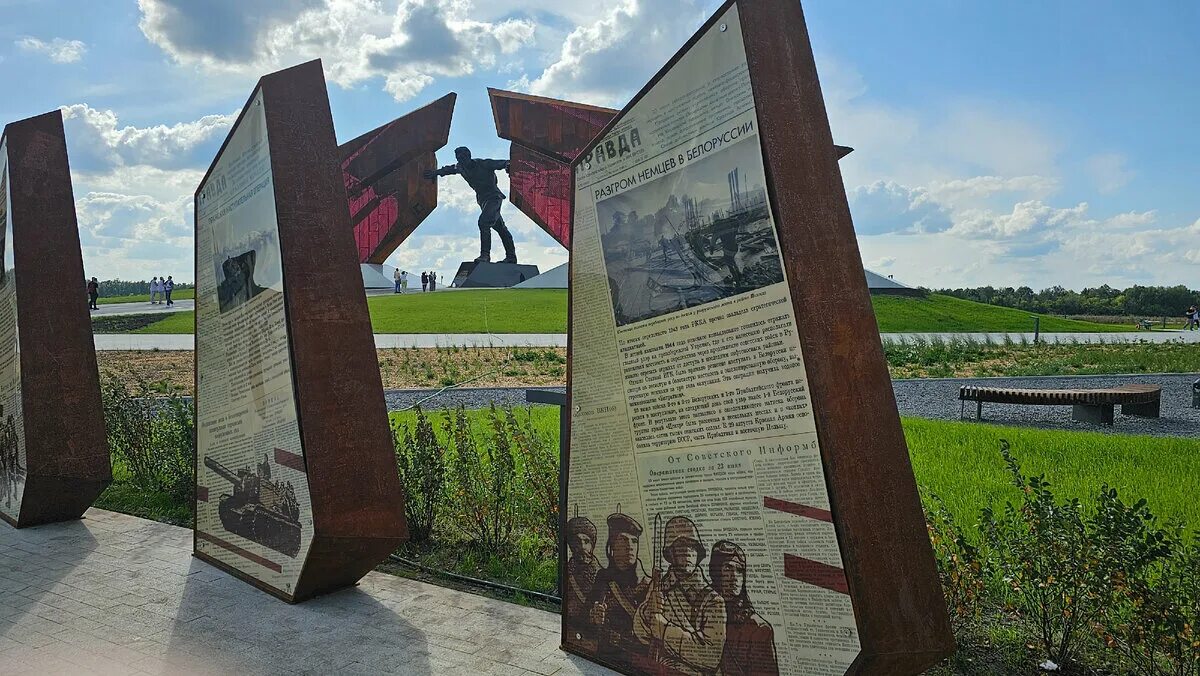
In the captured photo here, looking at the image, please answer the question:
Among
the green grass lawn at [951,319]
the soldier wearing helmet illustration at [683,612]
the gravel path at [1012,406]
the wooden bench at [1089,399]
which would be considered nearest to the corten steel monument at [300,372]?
the soldier wearing helmet illustration at [683,612]

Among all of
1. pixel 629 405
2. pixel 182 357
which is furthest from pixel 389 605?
pixel 182 357

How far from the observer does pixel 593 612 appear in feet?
12.2

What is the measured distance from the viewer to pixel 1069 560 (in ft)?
10.9

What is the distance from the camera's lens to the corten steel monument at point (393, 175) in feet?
83.2

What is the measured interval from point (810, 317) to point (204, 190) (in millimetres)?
4276

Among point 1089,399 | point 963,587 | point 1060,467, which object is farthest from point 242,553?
point 1089,399

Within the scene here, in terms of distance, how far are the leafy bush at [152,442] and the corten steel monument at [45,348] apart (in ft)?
1.97

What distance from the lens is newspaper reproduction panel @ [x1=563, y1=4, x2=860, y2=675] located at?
2891 millimetres

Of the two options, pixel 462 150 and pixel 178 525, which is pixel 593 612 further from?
pixel 462 150

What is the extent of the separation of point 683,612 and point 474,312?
2233 centimetres

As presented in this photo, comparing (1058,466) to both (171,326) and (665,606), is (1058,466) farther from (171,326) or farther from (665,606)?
(171,326)

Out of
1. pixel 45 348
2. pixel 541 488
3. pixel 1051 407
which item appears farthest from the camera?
pixel 1051 407

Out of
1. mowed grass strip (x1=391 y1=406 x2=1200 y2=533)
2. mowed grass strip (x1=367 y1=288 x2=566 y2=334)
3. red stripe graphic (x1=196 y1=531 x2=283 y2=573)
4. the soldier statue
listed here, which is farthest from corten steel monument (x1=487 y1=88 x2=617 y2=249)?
red stripe graphic (x1=196 y1=531 x2=283 y2=573)

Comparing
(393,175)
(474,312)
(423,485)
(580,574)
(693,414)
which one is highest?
(393,175)
